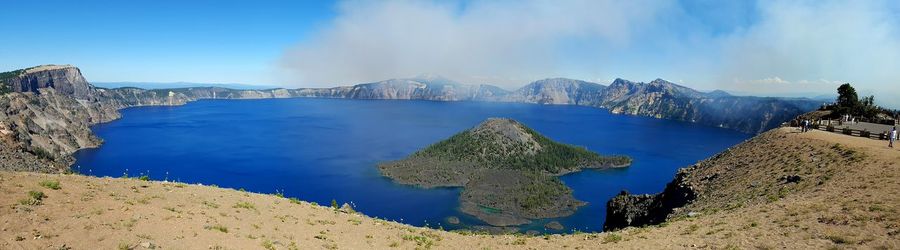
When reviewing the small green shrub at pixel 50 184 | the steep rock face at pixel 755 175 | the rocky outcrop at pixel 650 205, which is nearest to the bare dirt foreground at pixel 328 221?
the small green shrub at pixel 50 184

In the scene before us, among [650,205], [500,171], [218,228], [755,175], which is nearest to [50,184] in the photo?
[218,228]

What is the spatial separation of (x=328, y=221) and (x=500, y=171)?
141968 mm

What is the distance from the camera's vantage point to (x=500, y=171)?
551ft

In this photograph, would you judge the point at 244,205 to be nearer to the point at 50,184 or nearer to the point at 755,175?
the point at 50,184

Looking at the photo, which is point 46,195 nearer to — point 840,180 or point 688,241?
point 688,241

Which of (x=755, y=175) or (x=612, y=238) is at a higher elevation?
(x=755, y=175)

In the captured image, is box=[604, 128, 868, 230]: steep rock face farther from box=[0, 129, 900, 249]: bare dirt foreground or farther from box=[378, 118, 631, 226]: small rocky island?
box=[378, 118, 631, 226]: small rocky island

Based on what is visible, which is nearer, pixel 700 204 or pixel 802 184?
pixel 802 184

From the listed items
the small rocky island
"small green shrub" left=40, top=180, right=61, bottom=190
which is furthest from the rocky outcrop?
the small rocky island

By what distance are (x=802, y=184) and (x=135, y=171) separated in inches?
7977

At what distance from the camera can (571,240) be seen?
27.9 meters

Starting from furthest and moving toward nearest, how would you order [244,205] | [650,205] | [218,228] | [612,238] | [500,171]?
[500,171] < [650,205] < [244,205] < [612,238] < [218,228]

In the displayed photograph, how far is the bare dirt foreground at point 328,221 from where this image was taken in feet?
61.0

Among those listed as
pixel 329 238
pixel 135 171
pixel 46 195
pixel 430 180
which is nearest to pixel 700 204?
pixel 329 238
